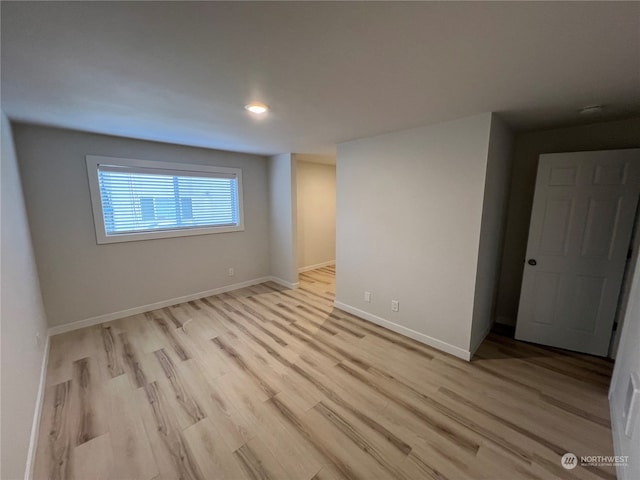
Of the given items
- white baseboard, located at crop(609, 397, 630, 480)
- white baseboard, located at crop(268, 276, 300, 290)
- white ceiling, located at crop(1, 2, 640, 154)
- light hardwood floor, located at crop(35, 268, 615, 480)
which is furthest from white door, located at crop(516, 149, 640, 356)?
white baseboard, located at crop(268, 276, 300, 290)

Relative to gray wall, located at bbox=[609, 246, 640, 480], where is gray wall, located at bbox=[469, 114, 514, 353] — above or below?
above

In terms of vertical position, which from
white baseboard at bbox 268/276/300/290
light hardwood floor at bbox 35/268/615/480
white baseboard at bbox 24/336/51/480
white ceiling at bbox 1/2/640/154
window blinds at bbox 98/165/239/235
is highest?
white ceiling at bbox 1/2/640/154

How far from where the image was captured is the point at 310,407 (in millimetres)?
1874

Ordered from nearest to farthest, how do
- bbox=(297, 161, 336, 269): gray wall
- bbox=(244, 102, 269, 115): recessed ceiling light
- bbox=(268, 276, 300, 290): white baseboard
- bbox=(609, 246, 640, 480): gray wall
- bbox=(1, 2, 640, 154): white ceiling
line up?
bbox=(1, 2, 640, 154): white ceiling, bbox=(609, 246, 640, 480): gray wall, bbox=(244, 102, 269, 115): recessed ceiling light, bbox=(268, 276, 300, 290): white baseboard, bbox=(297, 161, 336, 269): gray wall

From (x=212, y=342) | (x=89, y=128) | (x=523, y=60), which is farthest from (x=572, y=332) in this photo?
(x=89, y=128)

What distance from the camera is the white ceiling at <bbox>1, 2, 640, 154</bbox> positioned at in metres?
0.97

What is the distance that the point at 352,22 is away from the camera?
3.32 ft

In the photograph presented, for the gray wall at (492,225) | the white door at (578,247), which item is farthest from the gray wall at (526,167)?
the white door at (578,247)

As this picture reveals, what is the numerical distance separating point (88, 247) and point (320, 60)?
3.42 meters

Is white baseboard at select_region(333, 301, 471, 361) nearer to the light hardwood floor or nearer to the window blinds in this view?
the light hardwood floor

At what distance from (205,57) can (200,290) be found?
3467 mm

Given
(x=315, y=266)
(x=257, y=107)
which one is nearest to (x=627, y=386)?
(x=257, y=107)

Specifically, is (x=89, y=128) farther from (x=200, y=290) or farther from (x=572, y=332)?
(x=572, y=332)

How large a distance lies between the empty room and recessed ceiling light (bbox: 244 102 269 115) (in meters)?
0.03
